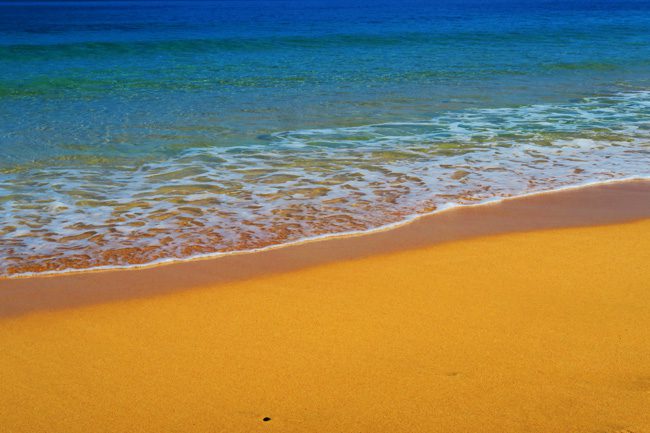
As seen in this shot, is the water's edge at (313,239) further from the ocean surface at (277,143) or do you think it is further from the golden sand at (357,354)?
the golden sand at (357,354)

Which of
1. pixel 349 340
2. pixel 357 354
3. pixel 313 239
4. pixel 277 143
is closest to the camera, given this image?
pixel 357 354

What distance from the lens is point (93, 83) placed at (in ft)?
51.9

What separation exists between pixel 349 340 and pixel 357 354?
6.3 inches

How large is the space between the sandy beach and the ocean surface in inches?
29.2

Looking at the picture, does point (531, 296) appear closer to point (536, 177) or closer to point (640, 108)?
point (536, 177)

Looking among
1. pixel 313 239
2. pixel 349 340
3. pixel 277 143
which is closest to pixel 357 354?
pixel 349 340

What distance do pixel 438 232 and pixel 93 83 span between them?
12.2 m

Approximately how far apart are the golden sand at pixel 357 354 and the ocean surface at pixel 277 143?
1068 millimetres

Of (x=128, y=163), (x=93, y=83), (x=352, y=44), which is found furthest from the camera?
(x=352, y=44)

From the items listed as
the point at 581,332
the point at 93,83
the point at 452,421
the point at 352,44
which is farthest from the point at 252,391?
the point at 352,44

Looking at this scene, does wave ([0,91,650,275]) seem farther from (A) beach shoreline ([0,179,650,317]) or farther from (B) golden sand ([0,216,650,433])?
(B) golden sand ([0,216,650,433])

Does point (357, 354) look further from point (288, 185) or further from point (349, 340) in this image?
point (288, 185)

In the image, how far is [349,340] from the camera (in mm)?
3736

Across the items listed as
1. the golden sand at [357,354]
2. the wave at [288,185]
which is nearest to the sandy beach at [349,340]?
the golden sand at [357,354]
